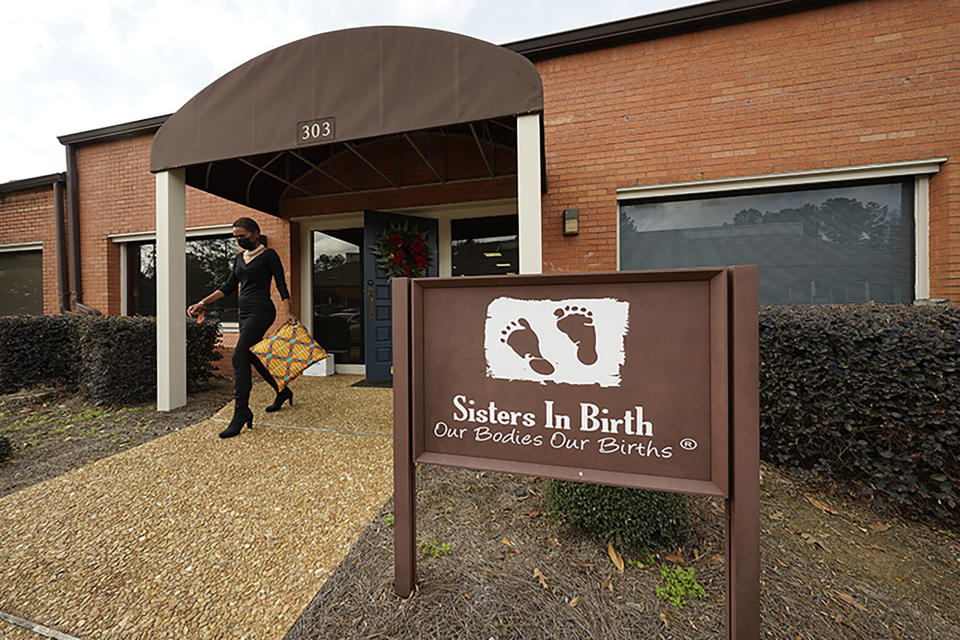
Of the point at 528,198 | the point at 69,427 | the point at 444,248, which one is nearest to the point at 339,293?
the point at 444,248

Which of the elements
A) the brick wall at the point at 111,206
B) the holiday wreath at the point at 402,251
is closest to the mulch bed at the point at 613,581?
the holiday wreath at the point at 402,251

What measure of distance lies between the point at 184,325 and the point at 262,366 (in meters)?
1.31

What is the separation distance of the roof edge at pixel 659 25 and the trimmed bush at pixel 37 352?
6.82 meters

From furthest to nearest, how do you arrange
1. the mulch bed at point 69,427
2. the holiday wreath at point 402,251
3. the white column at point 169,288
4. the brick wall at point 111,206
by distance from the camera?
the brick wall at point 111,206 → the holiday wreath at point 402,251 → the white column at point 169,288 → the mulch bed at point 69,427

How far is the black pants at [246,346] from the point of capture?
120 inches

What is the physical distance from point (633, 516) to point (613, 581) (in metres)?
0.28

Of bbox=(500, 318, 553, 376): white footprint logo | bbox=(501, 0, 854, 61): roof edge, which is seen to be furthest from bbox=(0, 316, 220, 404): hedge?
bbox=(501, 0, 854, 61): roof edge

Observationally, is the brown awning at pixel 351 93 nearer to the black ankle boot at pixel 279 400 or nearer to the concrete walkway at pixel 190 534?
the black ankle boot at pixel 279 400

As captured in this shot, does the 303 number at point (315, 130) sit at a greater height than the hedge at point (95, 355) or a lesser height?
greater

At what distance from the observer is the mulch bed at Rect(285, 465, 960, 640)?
1.29 m

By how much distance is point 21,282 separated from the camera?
695cm

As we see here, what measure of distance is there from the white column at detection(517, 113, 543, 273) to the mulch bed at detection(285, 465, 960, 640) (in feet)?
5.42

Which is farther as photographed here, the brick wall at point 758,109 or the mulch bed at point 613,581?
the brick wall at point 758,109

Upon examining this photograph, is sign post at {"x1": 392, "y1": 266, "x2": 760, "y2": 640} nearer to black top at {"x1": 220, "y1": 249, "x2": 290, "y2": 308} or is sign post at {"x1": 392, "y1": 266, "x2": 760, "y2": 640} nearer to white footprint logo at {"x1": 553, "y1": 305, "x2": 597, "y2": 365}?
white footprint logo at {"x1": 553, "y1": 305, "x2": 597, "y2": 365}
